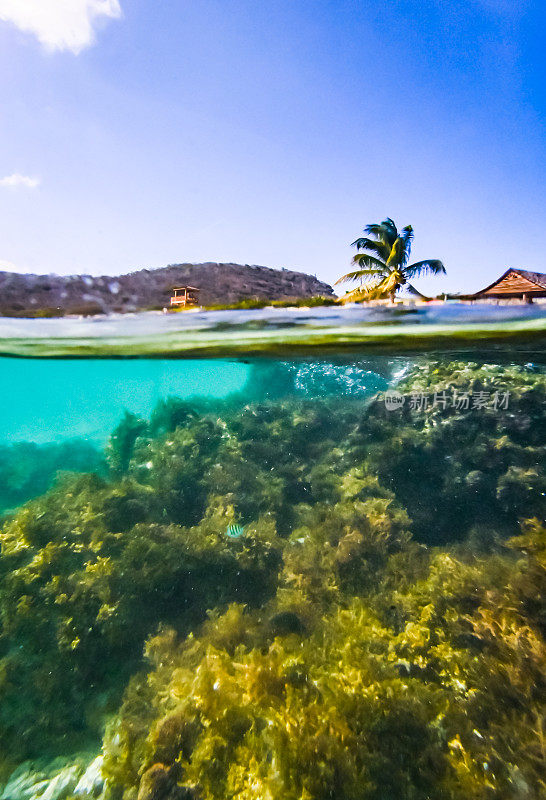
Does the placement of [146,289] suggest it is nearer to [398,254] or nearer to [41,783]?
[41,783]

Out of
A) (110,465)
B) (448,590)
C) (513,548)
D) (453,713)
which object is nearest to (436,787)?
(453,713)

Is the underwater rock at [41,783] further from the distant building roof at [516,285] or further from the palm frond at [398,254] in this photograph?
the palm frond at [398,254]

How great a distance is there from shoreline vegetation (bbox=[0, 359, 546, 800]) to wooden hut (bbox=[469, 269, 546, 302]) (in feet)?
20.0

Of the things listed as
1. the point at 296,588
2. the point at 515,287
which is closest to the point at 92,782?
the point at 296,588

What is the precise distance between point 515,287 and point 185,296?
21.1 ft

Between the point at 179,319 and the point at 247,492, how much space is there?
712 cm

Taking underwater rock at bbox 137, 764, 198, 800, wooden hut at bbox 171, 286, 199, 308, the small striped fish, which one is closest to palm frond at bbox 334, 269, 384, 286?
wooden hut at bbox 171, 286, 199, 308

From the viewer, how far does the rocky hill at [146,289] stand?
666cm

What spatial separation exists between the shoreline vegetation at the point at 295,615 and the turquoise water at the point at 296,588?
5 centimetres

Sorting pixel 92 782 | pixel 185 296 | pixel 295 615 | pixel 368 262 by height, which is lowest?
pixel 92 782

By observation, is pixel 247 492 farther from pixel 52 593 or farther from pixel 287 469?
pixel 52 593

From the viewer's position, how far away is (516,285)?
281 inches

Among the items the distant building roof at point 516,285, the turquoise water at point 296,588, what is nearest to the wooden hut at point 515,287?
the distant building roof at point 516,285

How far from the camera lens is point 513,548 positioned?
973cm
